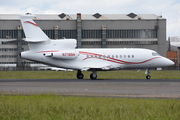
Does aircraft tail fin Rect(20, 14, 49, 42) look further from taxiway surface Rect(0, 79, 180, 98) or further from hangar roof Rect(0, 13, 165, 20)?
hangar roof Rect(0, 13, 165, 20)

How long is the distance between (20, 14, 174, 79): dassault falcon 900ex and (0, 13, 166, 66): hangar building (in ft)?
162

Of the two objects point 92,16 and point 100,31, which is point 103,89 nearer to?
point 100,31

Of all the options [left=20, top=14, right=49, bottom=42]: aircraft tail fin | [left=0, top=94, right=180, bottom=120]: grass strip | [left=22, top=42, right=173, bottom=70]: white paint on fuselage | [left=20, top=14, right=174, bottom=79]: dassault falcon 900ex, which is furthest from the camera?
[left=22, top=42, right=173, bottom=70]: white paint on fuselage

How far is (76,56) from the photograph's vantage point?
32.0 m

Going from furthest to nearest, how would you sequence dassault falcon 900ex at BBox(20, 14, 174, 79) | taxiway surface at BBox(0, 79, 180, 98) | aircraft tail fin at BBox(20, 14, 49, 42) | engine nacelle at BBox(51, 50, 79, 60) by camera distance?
engine nacelle at BBox(51, 50, 79, 60)
dassault falcon 900ex at BBox(20, 14, 174, 79)
aircraft tail fin at BBox(20, 14, 49, 42)
taxiway surface at BBox(0, 79, 180, 98)

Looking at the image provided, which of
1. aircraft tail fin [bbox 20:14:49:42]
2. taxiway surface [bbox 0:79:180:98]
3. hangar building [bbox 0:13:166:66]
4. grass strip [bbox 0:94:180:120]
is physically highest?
hangar building [bbox 0:13:166:66]

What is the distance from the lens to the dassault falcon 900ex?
101 feet

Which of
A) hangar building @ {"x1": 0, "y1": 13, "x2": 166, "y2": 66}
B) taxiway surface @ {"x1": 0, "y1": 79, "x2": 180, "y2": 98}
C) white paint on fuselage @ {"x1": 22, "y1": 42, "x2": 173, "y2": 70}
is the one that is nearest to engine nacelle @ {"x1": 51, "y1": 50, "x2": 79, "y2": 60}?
white paint on fuselage @ {"x1": 22, "y1": 42, "x2": 173, "y2": 70}

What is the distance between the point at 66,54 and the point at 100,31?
52725 mm

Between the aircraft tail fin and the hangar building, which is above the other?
the hangar building

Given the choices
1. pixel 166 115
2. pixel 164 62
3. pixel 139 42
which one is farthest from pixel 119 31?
pixel 166 115

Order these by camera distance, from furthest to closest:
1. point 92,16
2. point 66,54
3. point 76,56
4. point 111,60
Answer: point 92,16
point 111,60
point 76,56
point 66,54

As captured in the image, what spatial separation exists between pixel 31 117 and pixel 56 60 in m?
23.2

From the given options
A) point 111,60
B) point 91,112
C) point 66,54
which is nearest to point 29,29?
point 66,54
